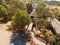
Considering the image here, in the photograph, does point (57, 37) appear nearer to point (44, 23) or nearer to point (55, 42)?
point (55, 42)

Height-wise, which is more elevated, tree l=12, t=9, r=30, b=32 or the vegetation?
tree l=12, t=9, r=30, b=32

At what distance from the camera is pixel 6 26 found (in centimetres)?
3888

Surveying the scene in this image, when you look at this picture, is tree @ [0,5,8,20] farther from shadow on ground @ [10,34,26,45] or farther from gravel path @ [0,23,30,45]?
shadow on ground @ [10,34,26,45]

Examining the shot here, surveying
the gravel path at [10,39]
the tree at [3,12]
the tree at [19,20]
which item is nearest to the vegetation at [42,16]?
the tree at [19,20]

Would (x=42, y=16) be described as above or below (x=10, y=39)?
below

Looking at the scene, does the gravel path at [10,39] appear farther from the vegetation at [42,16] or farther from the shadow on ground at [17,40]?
the vegetation at [42,16]

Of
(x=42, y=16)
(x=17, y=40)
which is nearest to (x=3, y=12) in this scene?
(x=42, y=16)

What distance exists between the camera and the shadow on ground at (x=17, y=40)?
29163 mm

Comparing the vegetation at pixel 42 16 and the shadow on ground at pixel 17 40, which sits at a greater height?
the shadow on ground at pixel 17 40

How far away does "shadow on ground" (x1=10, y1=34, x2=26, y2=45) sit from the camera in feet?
95.7

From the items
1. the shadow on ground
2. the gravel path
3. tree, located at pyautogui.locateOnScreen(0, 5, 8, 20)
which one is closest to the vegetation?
the shadow on ground

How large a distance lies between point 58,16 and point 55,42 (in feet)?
85.5

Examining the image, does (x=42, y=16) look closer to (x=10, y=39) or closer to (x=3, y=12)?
(x=3, y=12)

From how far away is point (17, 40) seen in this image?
99.0 feet
